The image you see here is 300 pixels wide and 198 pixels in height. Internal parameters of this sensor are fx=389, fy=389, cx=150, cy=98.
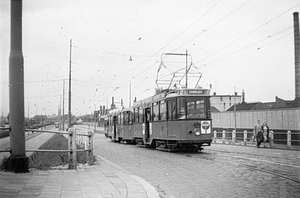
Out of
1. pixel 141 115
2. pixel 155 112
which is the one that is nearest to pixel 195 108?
pixel 155 112

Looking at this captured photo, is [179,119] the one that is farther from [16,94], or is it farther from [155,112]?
[16,94]

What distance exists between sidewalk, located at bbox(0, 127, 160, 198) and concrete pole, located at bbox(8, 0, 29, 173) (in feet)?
1.25

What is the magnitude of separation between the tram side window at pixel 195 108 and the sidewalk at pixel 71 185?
9.45 metres

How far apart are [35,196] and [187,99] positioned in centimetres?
1303

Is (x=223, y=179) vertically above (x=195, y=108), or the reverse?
(x=195, y=108)

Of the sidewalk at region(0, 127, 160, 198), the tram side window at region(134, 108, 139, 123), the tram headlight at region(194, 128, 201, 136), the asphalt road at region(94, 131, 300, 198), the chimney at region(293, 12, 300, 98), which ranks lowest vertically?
the asphalt road at region(94, 131, 300, 198)

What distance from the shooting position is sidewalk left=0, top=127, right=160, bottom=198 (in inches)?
276

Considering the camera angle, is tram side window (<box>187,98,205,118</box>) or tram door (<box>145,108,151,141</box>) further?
tram door (<box>145,108,151,141</box>)

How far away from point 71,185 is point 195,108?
1189 centimetres

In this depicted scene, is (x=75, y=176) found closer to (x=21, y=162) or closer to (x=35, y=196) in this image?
(x=21, y=162)

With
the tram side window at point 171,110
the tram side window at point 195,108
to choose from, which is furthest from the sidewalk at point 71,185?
the tram side window at point 171,110

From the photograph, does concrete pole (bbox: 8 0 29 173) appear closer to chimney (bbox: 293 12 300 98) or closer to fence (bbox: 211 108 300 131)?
fence (bbox: 211 108 300 131)

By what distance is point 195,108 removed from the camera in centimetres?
1914

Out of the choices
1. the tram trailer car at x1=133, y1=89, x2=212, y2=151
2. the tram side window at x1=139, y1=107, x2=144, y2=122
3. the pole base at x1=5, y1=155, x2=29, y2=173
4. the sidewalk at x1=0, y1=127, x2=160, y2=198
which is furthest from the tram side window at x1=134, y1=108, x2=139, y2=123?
the pole base at x1=5, y1=155, x2=29, y2=173
